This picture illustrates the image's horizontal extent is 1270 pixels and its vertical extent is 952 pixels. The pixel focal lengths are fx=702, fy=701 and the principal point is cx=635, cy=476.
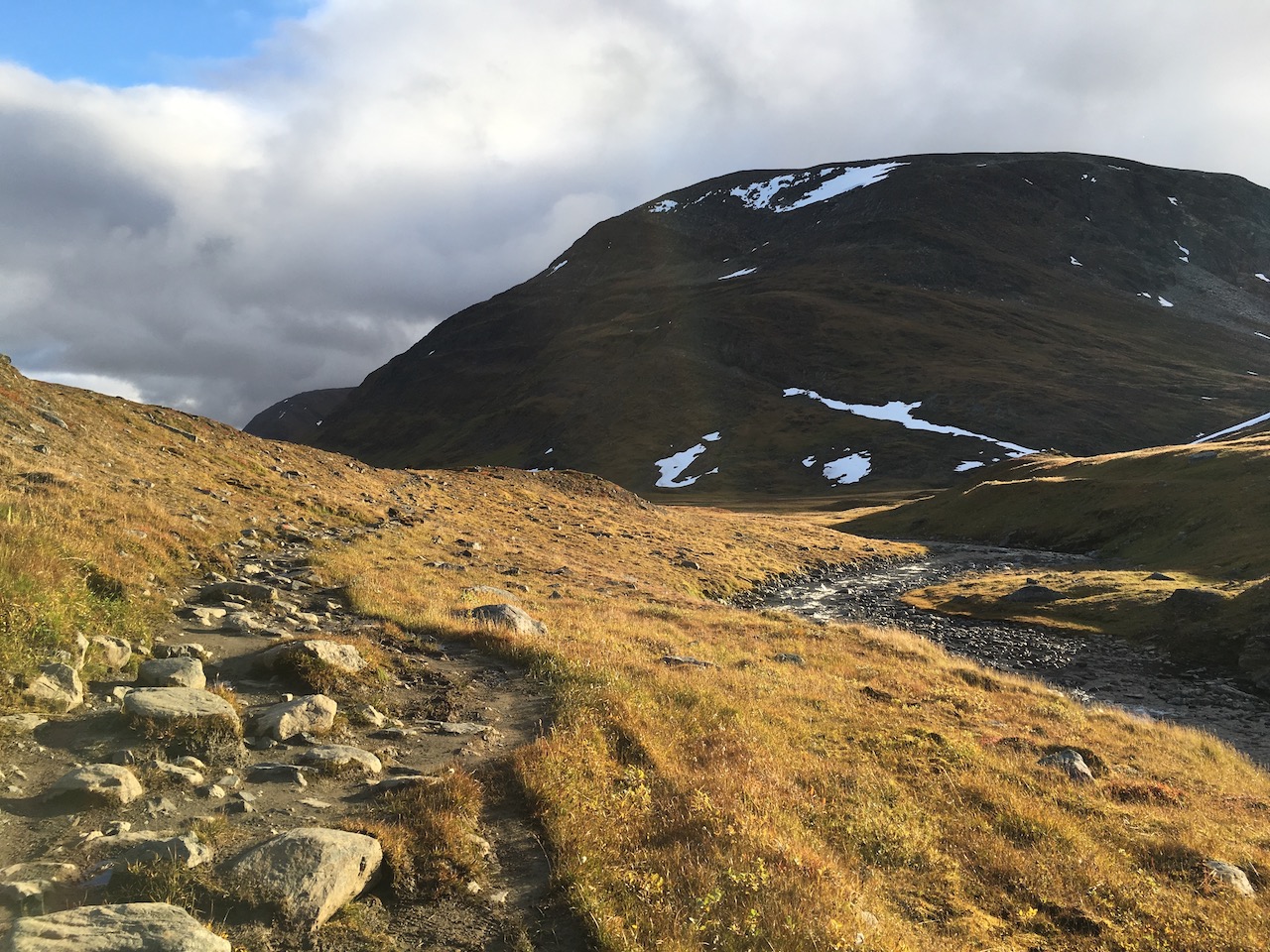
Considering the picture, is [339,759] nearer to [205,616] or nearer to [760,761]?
[760,761]

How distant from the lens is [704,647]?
19719 mm

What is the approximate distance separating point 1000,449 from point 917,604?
354ft

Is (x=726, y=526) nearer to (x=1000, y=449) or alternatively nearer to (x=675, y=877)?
(x=675, y=877)

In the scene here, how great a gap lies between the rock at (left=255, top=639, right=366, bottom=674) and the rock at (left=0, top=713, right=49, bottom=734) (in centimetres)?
321

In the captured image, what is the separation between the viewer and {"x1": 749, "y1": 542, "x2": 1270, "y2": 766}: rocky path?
23.2m

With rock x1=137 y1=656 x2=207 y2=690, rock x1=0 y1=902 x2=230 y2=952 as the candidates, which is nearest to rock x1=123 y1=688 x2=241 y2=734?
rock x1=137 y1=656 x2=207 y2=690

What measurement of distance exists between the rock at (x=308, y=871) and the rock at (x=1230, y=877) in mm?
11408

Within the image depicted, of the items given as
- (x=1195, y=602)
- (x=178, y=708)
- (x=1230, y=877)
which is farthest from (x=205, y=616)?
(x=1195, y=602)

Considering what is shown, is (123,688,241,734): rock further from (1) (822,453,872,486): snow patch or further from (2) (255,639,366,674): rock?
(1) (822,453,872,486): snow patch

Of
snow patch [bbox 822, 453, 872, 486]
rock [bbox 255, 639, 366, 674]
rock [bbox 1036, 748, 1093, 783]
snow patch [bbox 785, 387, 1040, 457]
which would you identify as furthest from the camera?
snow patch [bbox 785, 387, 1040, 457]

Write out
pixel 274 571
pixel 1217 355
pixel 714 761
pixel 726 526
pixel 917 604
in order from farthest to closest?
pixel 1217 355
pixel 726 526
pixel 917 604
pixel 274 571
pixel 714 761

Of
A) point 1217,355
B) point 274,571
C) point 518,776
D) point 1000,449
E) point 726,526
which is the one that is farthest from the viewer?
point 1217,355

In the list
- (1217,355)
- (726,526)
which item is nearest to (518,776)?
(726,526)

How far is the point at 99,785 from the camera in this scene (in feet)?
21.1
